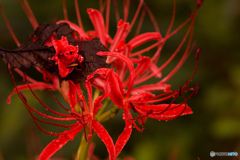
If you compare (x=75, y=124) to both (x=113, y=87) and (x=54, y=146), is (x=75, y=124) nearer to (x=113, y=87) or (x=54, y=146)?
(x=54, y=146)

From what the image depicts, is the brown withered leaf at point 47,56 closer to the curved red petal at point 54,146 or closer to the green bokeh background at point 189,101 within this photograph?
the curved red petal at point 54,146

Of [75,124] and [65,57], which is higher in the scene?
[65,57]

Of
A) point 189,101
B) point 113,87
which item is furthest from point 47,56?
point 189,101

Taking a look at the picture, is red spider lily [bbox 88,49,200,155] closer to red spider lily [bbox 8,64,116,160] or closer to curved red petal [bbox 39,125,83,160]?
red spider lily [bbox 8,64,116,160]

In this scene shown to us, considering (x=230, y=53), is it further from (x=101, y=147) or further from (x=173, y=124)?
(x=101, y=147)

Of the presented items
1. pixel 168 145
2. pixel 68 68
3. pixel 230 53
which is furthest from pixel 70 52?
pixel 230 53

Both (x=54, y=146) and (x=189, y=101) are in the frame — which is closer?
(x=54, y=146)
